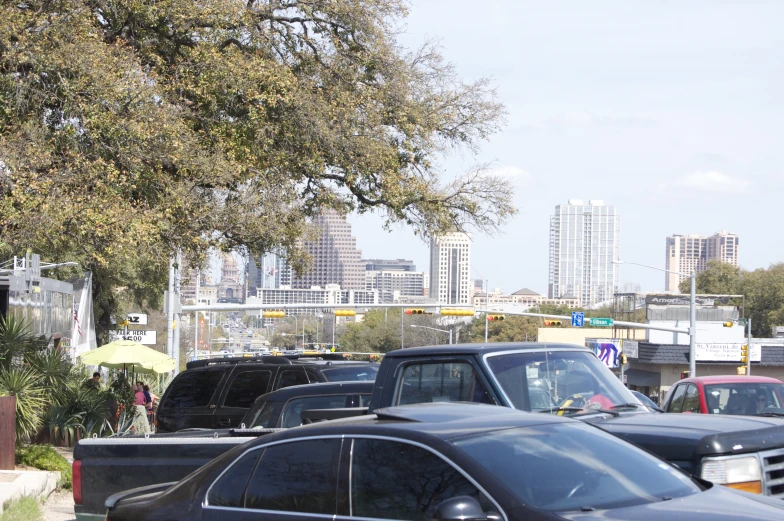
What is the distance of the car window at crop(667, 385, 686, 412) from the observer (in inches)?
521

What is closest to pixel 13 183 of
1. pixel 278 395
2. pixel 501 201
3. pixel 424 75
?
pixel 278 395

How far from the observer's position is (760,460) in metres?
6.53

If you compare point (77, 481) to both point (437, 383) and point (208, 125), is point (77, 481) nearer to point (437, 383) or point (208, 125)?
point (437, 383)

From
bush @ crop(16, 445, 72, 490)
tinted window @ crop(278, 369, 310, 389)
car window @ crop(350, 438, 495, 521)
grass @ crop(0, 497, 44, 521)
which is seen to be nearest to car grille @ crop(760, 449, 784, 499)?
car window @ crop(350, 438, 495, 521)

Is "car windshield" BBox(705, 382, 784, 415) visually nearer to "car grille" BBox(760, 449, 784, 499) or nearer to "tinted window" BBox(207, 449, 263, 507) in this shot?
"car grille" BBox(760, 449, 784, 499)

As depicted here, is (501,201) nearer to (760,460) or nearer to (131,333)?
(760,460)

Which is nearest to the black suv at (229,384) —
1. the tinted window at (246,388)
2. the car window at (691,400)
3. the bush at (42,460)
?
the tinted window at (246,388)

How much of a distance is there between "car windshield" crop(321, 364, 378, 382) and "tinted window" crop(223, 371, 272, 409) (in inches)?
45.0

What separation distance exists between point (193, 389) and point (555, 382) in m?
7.38

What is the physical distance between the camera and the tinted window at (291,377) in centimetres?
1230

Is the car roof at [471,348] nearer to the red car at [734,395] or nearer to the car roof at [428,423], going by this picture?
the car roof at [428,423]

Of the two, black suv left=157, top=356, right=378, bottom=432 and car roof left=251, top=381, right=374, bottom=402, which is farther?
black suv left=157, top=356, right=378, bottom=432

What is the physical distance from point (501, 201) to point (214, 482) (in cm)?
1742

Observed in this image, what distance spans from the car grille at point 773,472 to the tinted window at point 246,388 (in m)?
7.45
